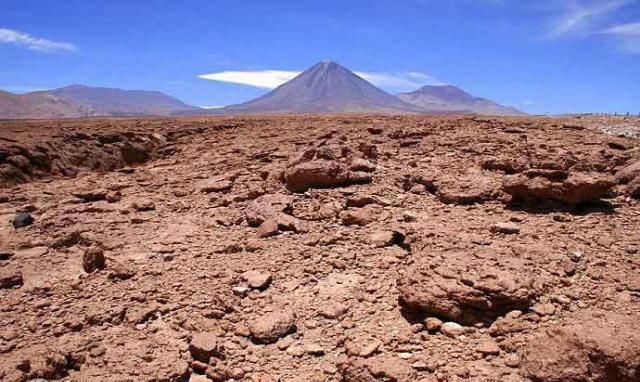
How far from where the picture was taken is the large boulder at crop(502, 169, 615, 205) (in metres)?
4.95

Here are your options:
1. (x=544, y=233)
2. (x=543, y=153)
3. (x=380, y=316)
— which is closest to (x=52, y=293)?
(x=380, y=316)

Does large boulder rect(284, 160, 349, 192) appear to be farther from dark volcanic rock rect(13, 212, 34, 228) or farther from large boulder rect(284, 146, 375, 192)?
dark volcanic rock rect(13, 212, 34, 228)

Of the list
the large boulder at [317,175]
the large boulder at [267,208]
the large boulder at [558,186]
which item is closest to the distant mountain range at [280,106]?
the large boulder at [317,175]

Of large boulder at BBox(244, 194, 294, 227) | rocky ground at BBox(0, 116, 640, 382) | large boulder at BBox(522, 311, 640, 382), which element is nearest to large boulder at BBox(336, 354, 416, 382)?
rocky ground at BBox(0, 116, 640, 382)

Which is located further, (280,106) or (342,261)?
(280,106)

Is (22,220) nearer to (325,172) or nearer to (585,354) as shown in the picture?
(325,172)

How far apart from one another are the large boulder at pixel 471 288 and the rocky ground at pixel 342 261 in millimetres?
15

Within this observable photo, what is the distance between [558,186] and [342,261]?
225cm

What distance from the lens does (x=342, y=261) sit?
15.6 ft

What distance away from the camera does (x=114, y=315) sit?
14.1 ft

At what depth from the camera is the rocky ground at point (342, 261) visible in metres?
3.62

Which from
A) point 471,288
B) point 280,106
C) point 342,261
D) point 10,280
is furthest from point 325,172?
point 280,106

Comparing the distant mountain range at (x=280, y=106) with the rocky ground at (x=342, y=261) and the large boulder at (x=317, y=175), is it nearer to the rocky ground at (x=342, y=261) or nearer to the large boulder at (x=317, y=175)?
the rocky ground at (x=342, y=261)

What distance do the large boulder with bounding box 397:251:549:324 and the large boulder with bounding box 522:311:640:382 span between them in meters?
0.41
